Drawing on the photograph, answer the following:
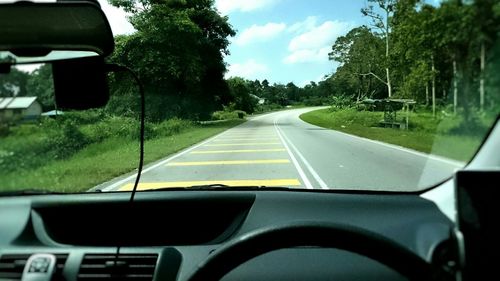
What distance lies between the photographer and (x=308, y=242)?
1474 mm

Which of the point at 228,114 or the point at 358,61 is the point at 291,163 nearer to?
the point at 228,114

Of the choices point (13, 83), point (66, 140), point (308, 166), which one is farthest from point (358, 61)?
point (308, 166)

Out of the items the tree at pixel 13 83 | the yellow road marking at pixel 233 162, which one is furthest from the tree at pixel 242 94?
the yellow road marking at pixel 233 162

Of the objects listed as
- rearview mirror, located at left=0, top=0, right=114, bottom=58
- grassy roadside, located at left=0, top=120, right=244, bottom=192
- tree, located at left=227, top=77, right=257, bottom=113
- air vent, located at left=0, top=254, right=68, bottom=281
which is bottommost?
air vent, located at left=0, top=254, right=68, bottom=281

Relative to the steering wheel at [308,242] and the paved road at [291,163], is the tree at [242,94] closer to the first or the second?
the paved road at [291,163]

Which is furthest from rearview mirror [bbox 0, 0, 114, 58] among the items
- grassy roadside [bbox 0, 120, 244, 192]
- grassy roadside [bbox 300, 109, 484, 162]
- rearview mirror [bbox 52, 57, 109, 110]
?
grassy roadside [bbox 300, 109, 484, 162]

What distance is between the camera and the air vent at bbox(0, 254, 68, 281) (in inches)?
107

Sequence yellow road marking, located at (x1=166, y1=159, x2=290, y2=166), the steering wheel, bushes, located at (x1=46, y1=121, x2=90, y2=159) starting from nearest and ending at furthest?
1. the steering wheel
2. bushes, located at (x1=46, y1=121, x2=90, y2=159)
3. yellow road marking, located at (x1=166, y1=159, x2=290, y2=166)

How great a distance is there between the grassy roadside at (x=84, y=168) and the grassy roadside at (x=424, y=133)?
4.03 ft

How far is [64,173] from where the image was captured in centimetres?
380

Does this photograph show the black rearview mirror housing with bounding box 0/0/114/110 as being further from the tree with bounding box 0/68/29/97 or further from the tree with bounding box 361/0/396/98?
the tree with bounding box 361/0/396/98

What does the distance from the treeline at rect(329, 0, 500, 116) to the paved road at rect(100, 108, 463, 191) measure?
0.43 m

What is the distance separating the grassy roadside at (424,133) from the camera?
9.49 feet

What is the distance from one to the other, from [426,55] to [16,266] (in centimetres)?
232
